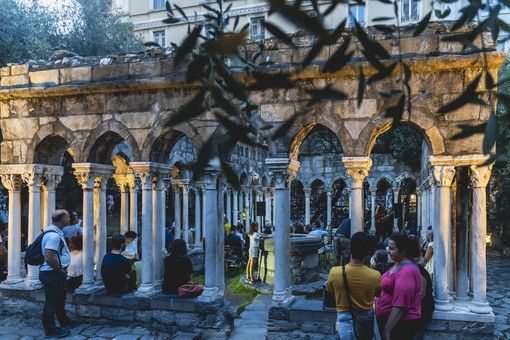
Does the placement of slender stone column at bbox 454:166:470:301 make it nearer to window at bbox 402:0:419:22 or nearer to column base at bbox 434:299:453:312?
column base at bbox 434:299:453:312

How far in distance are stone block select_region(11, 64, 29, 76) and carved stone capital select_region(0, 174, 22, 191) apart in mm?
1779

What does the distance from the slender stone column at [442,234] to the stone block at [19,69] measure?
6699mm

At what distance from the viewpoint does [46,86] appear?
671cm

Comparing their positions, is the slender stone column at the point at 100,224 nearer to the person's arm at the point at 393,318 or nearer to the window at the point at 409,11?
the person's arm at the point at 393,318

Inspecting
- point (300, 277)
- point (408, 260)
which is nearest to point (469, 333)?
point (408, 260)

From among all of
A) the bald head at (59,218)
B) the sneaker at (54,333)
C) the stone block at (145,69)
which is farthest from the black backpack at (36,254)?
the stone block at (145,69)

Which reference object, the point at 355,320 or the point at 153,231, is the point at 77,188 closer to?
the point at 153,231

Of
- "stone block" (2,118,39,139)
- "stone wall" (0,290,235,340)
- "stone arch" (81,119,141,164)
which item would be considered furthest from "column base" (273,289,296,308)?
"stone block" (2,118,39,139)

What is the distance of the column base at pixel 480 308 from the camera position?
504cm

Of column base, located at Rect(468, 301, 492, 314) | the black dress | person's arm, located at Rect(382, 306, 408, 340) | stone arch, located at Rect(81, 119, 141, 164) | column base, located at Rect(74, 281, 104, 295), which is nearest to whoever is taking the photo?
person's arm, located at Rect(382, 306, 408, 340)

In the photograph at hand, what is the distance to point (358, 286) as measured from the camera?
3.31m

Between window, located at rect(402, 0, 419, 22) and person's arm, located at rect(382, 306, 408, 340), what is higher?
window, located at rect(402, 0, 419, 22)

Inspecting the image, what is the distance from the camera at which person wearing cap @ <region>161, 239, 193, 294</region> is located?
594 cm

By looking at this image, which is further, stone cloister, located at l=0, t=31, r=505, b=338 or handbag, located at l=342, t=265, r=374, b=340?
stone cloister, located at l=0, t=31, r=505, b=338
